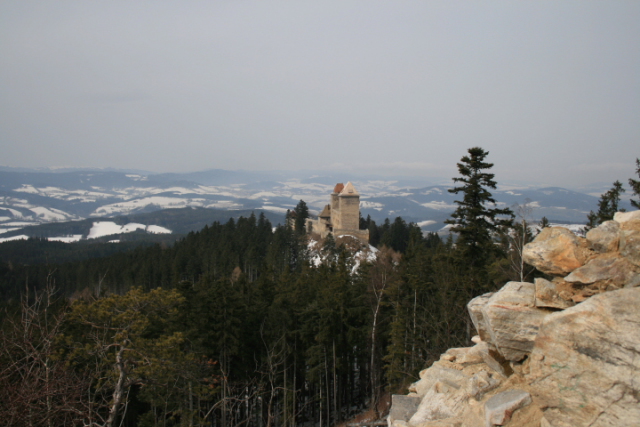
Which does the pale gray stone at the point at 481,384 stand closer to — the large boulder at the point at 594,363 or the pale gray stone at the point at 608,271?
the large boulder at the point at 594,363

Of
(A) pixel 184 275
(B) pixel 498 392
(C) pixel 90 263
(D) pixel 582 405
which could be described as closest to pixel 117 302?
(B) pixel 498 392

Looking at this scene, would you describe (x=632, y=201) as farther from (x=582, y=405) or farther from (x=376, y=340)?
(x=582, y=405)

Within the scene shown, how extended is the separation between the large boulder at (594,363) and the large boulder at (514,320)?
653 mm

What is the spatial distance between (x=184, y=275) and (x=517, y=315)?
66003 mm

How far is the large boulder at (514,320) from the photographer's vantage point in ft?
22.6

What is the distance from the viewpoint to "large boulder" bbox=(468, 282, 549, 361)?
689cm

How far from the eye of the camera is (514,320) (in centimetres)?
699

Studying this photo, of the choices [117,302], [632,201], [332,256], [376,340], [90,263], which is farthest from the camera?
[90,263]

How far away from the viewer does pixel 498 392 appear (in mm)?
6855

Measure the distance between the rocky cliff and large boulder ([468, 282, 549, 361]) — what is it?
0.05ft

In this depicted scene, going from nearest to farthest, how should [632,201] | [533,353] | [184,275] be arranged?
[533,353], [632,201], [184,275]

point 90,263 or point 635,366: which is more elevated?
point 635,366

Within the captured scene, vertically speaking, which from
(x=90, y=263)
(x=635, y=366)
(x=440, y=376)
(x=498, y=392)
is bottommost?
(x=90, y=263)

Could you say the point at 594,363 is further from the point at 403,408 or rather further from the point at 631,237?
the point at 403,408
